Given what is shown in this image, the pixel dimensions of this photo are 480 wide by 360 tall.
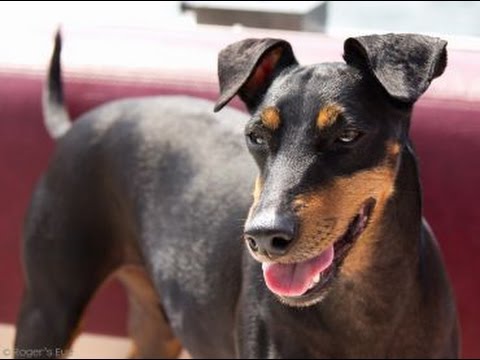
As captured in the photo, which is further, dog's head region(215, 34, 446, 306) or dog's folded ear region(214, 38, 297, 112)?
dog's folded ear region(214, 38, 297, 112)

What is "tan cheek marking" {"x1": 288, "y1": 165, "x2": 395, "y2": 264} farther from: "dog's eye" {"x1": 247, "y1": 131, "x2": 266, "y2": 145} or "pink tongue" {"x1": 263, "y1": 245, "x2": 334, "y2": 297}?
"dog's eye" {"x1": 247, "y1": 131, "x2": 266, "y2": 145}

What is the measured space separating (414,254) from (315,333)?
0.76ft

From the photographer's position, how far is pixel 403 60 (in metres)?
1.49

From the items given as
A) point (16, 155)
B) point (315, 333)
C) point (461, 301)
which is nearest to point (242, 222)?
point (315, 333)

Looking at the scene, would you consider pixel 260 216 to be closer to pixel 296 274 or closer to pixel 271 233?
pixel 271 233

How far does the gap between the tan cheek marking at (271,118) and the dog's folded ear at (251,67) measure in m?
0.10

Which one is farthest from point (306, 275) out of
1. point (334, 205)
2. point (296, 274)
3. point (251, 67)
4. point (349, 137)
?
point (251, 67)

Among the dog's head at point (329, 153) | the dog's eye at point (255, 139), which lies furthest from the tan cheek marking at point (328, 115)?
the dog's eye at point (255, 139)

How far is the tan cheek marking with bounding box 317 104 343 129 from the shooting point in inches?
58.4

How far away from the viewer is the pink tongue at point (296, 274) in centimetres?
151

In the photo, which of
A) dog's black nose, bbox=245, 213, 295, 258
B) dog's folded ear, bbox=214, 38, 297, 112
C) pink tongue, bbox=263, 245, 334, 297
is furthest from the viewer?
dog's folded ear, bbox=214, 38, 297, 112

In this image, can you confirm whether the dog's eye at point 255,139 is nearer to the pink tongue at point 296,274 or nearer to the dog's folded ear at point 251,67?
the dog's folded ear at point 251,67

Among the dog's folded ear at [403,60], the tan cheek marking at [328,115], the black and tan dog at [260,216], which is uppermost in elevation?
the dog's folded ear at [403,60]

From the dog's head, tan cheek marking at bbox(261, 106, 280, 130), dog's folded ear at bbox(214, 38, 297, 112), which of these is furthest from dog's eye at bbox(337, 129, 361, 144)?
dog's folded ear at bbox(214, 38, 297, 112)
